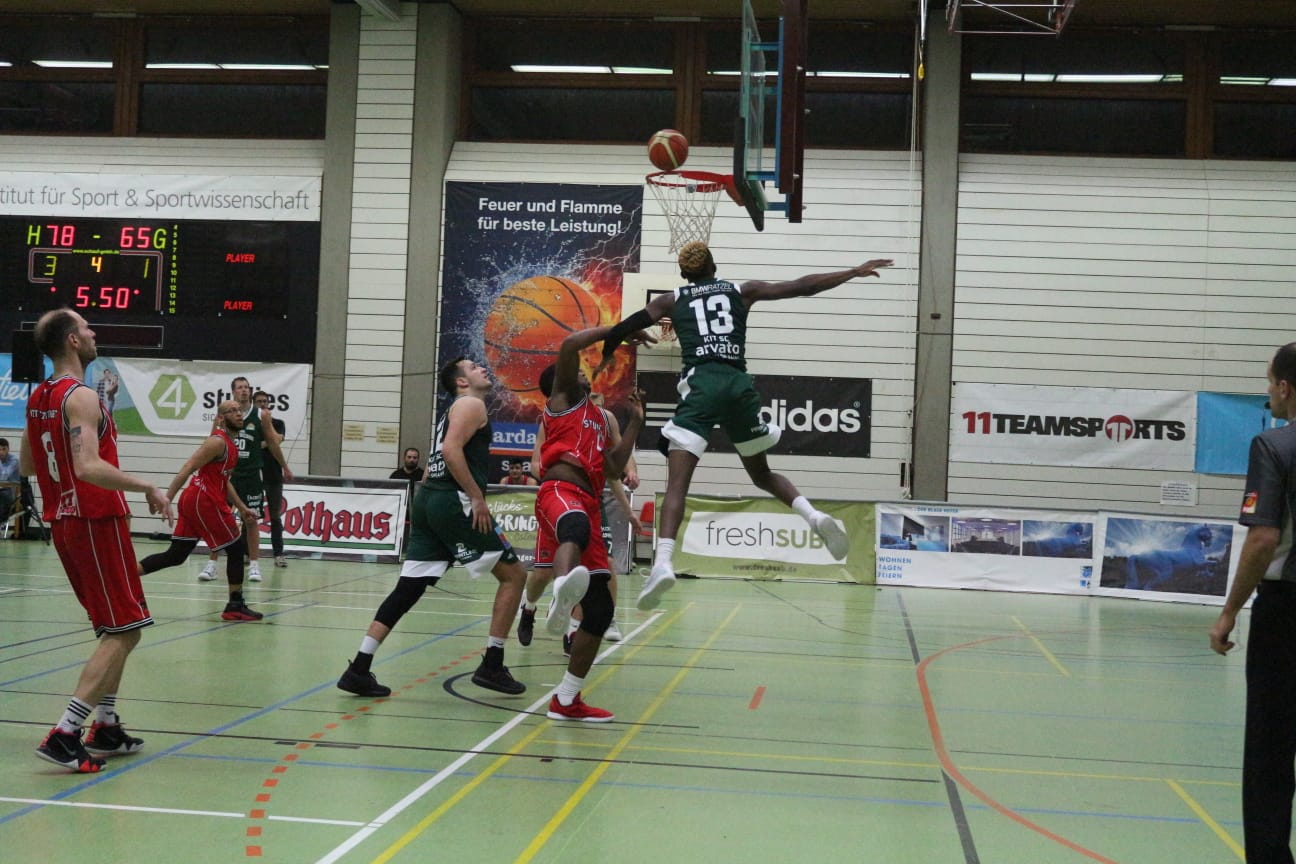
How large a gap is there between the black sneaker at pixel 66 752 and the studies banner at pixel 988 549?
1379 centimetres

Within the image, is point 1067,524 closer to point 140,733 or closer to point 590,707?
point 590,707

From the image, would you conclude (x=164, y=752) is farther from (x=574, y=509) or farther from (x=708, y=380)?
(x=708, y=380)

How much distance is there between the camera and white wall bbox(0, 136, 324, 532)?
2106 centimetres

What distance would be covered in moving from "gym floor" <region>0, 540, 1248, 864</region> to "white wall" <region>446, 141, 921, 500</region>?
811 centimetres

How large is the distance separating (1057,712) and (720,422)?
10.4 ft

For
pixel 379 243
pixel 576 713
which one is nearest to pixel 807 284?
pixel 576 713

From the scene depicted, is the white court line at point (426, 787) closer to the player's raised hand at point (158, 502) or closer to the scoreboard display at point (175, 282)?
the player's raised hand at point (158, 502)

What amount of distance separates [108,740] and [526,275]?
50.7ft

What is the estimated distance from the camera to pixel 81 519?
557cm

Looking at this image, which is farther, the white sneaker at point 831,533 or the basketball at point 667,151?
the basketball at point 667,151

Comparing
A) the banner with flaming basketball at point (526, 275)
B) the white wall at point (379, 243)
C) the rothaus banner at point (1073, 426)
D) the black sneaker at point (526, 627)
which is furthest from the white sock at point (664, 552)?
the white wall at point (379, 243)

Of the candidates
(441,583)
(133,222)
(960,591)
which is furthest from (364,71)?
(960,591)

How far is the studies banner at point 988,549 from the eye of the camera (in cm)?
1753

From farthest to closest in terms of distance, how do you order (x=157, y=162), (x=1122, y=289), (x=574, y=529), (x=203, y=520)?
(x=157, y=162)
(x=1122, y=289)
(x=203, y=520)
(x=574, y=529)
